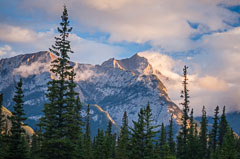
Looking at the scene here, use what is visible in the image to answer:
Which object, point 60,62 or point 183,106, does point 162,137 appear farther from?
point 60,62

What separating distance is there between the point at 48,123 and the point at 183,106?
29864 millimetres

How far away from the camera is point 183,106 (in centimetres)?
6019

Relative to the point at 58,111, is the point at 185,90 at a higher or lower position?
higher

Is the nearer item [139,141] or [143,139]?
[143,139]

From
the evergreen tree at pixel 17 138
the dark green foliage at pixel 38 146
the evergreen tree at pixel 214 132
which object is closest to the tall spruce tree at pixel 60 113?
the dark green foliage at pixel 38 146

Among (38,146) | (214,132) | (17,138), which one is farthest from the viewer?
(214,132)

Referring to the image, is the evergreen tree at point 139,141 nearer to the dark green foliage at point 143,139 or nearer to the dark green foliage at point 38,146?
the dark green foliage at point 143,139

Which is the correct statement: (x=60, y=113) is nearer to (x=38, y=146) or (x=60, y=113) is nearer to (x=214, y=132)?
(x=38, y=146)

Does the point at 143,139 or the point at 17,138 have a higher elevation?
the point at 143,139

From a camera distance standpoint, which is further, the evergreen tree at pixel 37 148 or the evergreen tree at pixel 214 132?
the evergreen tree at pixel 214 132

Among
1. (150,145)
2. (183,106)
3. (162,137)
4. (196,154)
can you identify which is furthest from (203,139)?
(150,145)

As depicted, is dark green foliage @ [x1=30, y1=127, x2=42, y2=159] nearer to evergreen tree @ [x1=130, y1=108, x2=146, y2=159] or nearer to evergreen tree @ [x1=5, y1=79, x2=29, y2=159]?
evergreen tree @ [x1=5, y1=79, x2=29, y2=159]

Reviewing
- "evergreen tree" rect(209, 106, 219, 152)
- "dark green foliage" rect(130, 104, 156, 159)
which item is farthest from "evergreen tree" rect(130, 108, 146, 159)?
"evergreen tree" rect(209, 106, 219, 152)

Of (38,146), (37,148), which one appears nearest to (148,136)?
(38,146)
